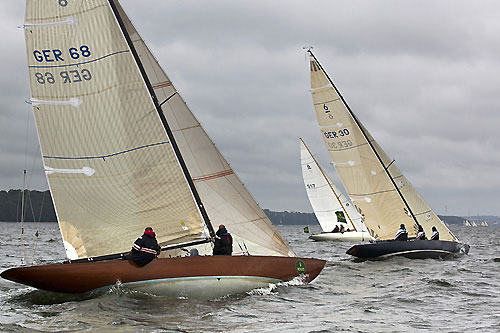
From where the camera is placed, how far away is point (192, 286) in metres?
13.4

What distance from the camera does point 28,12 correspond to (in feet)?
47.7

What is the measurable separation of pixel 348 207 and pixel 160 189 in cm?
3823

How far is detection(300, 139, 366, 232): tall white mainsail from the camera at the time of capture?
166 feet

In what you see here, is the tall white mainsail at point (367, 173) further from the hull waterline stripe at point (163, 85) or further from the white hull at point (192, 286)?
the white hull at point (192, 286)

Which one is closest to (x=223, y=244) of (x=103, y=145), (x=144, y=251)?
(x=144, y=251)

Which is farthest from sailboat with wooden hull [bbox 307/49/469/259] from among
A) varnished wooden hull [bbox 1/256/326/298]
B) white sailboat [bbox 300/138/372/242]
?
white sailboat [bbox 300/138/372/242]

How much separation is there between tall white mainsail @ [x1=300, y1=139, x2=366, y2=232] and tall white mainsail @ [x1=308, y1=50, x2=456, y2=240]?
68.1ft

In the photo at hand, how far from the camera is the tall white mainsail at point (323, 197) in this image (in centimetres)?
5059

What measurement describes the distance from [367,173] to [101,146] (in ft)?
53.0

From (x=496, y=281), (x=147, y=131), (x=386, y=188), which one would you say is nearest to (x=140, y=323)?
(x=147, y=131)

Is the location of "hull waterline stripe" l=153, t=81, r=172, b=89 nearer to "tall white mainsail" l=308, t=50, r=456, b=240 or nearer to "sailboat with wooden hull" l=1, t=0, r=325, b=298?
"sailboat with wooden hull" l=1, t=0, r=325, b=298

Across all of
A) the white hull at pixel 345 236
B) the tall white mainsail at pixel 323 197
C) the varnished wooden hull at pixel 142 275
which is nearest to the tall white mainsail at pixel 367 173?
the varnished wooden hull at pixel 142 275

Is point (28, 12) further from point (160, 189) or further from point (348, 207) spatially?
point (348, 207)

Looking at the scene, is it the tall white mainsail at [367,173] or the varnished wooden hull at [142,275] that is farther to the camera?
the tall white mainsail at [367,173]
